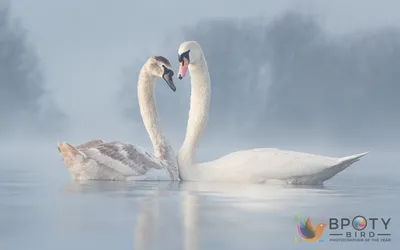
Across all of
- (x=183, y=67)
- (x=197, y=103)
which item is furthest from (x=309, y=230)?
(x=197, y=103)

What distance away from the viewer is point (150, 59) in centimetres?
1666

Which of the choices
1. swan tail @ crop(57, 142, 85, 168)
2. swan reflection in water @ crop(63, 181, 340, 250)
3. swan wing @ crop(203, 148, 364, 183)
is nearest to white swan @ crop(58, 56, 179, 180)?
swan tail @ crop(57, 142, 85, 168)

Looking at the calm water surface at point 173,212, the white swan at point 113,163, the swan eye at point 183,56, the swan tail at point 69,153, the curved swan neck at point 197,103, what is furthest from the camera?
the curved swan neck at point 197,103

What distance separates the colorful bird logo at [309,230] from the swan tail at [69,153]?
5.95 metres

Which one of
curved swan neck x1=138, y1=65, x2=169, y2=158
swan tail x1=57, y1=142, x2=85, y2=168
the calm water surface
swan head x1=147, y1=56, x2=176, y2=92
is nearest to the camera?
the calm water surface

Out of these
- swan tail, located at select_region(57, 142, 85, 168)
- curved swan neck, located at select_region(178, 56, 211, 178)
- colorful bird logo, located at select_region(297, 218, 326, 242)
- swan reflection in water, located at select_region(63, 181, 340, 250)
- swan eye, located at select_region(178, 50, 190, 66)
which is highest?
swan eye, located at select_region(178, 50, 190, 66)

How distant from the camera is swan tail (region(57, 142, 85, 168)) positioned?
47.5ft

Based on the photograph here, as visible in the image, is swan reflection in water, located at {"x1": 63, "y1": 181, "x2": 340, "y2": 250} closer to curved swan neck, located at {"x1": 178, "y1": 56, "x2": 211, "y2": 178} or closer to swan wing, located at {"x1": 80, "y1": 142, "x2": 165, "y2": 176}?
swan wing, located at {"x1": 80, "y1": 142, "x2": 165, "y2": 176}

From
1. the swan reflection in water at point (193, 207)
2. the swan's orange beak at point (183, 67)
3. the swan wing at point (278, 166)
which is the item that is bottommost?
the swan reflection in water at point (193, 207)

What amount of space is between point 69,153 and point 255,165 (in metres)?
3.07

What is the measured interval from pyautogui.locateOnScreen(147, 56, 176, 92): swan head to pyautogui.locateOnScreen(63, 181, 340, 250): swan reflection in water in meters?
2.47

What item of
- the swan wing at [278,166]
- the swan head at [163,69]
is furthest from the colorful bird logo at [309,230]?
the swan head at [163,69]

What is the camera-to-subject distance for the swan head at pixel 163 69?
16422 millimetres

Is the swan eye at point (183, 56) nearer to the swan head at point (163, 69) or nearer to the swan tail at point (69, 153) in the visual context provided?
the swan head at point (163, 69)
